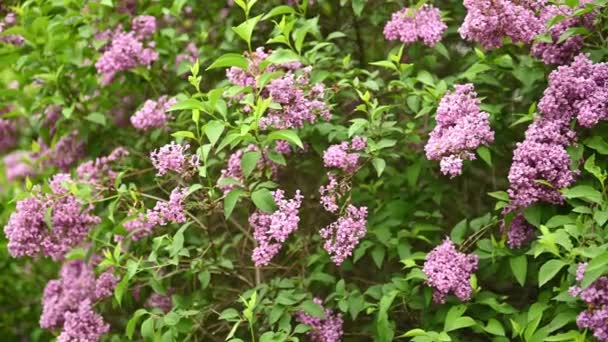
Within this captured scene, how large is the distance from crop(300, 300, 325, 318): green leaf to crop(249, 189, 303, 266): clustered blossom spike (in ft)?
0.93

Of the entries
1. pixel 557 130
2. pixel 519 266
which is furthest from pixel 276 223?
pixel 557 130

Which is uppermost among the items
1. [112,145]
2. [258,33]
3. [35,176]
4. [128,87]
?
[258,33]

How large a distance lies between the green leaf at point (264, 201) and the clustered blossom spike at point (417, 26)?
36.8 inches

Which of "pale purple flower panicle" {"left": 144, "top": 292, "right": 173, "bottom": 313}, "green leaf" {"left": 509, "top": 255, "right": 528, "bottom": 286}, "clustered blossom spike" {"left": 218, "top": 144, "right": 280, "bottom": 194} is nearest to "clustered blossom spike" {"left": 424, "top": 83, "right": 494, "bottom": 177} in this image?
"green leaf" {"left": 509, "top": 255, "right": 528, "bottom": 286}

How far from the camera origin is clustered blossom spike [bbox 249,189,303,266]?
9.30 ft

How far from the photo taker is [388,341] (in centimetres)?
302

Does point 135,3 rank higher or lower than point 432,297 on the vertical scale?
higher

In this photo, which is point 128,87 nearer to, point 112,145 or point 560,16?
point 112,145

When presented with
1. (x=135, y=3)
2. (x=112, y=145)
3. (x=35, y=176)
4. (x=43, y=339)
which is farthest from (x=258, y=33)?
(x=43, y=339)

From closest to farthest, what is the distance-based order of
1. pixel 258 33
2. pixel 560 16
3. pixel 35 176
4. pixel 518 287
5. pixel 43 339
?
1. pixel 560 16
2. pixel 518 287
3. pixel 258 33
4. pixel 35 176
5. pixel 43 339

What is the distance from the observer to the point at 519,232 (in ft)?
9.52

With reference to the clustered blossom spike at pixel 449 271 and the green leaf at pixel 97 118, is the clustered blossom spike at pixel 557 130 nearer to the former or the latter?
the clustered blossom spike at pixel 449 271

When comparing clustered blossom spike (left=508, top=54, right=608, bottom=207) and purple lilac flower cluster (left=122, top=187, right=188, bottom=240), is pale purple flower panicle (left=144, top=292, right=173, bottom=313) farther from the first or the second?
clustered blossom spike (left=508, top=54, right=608, bottom=207)

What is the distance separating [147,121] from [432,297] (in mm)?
1545
